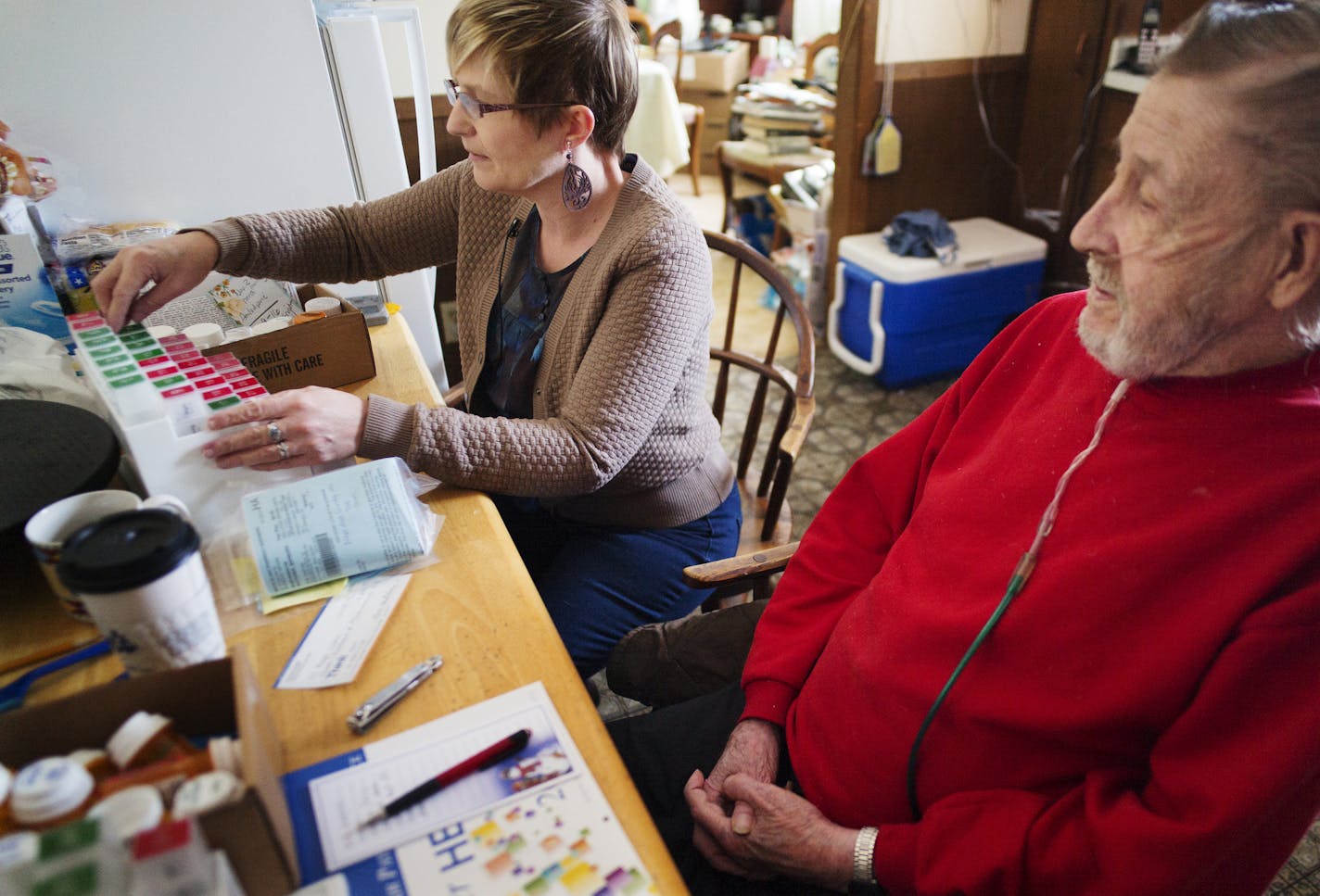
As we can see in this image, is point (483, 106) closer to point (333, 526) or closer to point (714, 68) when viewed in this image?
point (333, 526)

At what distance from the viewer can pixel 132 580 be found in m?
0.62

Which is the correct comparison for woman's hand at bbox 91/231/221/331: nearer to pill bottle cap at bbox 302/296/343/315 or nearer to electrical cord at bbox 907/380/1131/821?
pill bottle cap at bbox 302/296/343/315

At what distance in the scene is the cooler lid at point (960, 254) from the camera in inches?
111

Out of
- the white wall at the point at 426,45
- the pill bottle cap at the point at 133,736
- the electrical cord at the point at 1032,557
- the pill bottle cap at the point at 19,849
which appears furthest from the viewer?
the white wall at the point at 426,45

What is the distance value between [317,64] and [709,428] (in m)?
1.12

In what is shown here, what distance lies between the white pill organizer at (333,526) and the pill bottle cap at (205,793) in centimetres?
37

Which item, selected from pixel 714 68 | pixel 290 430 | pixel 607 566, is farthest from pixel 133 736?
pixel 714 68

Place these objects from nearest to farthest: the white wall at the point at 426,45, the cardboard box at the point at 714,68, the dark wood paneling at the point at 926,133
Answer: the white wall at the point at 426,45
the dark wood paneling at the point at 926,133
the cardboard box at the point at 714,68

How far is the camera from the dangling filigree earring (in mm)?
1228

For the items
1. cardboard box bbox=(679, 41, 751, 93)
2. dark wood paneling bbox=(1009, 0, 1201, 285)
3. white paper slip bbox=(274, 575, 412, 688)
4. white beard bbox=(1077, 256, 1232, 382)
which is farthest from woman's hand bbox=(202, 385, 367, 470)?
cardboard box bbox=(679, 41, 751, 93)

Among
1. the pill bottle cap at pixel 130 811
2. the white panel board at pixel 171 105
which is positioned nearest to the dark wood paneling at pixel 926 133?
the white panel board at pixel 171 105

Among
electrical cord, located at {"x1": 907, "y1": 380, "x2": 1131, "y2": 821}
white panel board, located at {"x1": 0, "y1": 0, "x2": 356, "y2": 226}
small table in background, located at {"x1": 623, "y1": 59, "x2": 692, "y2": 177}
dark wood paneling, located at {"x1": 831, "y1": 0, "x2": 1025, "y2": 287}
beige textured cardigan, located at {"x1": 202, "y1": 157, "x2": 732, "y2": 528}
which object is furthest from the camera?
small table in background, located at {"x1": 623, "y1": 59, "x2": 692, "y2": 177}

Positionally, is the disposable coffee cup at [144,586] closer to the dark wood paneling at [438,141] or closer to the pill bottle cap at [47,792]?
the pill bottle cap at [47,792]

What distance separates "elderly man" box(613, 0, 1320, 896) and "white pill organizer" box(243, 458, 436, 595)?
396 mm
